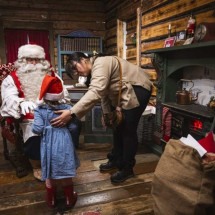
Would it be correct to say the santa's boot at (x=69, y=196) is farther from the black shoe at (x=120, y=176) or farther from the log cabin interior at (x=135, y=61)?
the black shoe at (x=120, y=176)

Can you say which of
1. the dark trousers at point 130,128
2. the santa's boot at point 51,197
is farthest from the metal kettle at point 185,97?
the santa's boot at point 51,197

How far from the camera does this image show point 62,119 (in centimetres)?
168

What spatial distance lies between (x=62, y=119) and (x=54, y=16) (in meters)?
4.20

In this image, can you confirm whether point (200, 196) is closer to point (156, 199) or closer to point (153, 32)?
point (156, 199)

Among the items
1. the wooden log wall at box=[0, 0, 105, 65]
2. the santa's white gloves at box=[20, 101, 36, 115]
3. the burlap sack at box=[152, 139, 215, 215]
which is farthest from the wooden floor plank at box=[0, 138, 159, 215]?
the wooden log wall at box=[0, 0, 105, 65]

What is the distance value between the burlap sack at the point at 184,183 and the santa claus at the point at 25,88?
4.50 feet

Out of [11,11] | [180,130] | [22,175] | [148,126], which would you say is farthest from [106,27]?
[22,175]

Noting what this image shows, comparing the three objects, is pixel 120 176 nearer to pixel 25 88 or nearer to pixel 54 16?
pixel 25 88

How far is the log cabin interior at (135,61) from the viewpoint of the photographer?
1.96m

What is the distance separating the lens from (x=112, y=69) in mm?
1963

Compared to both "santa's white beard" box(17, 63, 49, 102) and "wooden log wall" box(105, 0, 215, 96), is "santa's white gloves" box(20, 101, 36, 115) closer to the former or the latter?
"santa's white beard" box(17, 63, 49, 102)

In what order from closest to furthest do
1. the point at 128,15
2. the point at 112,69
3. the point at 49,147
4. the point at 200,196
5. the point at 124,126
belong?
the point at 200,196, the point at 49,147, the point at 112,69, the point at 124,126, the point at 128,15

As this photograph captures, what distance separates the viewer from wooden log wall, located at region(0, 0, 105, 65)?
4.81m

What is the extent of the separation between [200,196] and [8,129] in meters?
2.10
